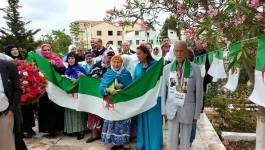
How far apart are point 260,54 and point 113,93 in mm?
3319

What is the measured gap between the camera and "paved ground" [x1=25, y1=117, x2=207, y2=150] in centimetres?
673

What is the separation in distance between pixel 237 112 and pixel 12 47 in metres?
5.66

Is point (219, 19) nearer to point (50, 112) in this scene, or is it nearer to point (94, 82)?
point (94, 82)

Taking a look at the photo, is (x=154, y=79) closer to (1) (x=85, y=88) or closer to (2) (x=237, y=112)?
(1) (x=85, y=88)

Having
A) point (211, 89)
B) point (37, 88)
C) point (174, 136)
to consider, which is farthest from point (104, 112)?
point (211, 89)

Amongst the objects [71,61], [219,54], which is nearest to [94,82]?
[71,61]

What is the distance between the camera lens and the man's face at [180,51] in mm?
5129

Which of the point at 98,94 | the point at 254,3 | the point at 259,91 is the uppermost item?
the point at 254,3

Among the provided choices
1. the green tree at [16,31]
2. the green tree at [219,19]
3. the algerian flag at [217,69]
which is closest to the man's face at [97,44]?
the algerian flag at [217,69]

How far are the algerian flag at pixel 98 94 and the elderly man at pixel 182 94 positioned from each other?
3.09 ft

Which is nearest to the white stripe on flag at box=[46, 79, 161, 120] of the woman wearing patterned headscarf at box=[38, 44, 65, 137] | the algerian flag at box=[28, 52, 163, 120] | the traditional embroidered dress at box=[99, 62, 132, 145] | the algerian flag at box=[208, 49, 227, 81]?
the algerian flag at box=[28, 52, 163, 120]

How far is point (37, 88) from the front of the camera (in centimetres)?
647

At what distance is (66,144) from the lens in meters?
6.97

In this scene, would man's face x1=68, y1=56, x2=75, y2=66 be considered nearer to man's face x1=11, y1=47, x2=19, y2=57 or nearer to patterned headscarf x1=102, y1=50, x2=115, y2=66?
patterned headscarf x1=102, y1=50, x2=115, y2=66
